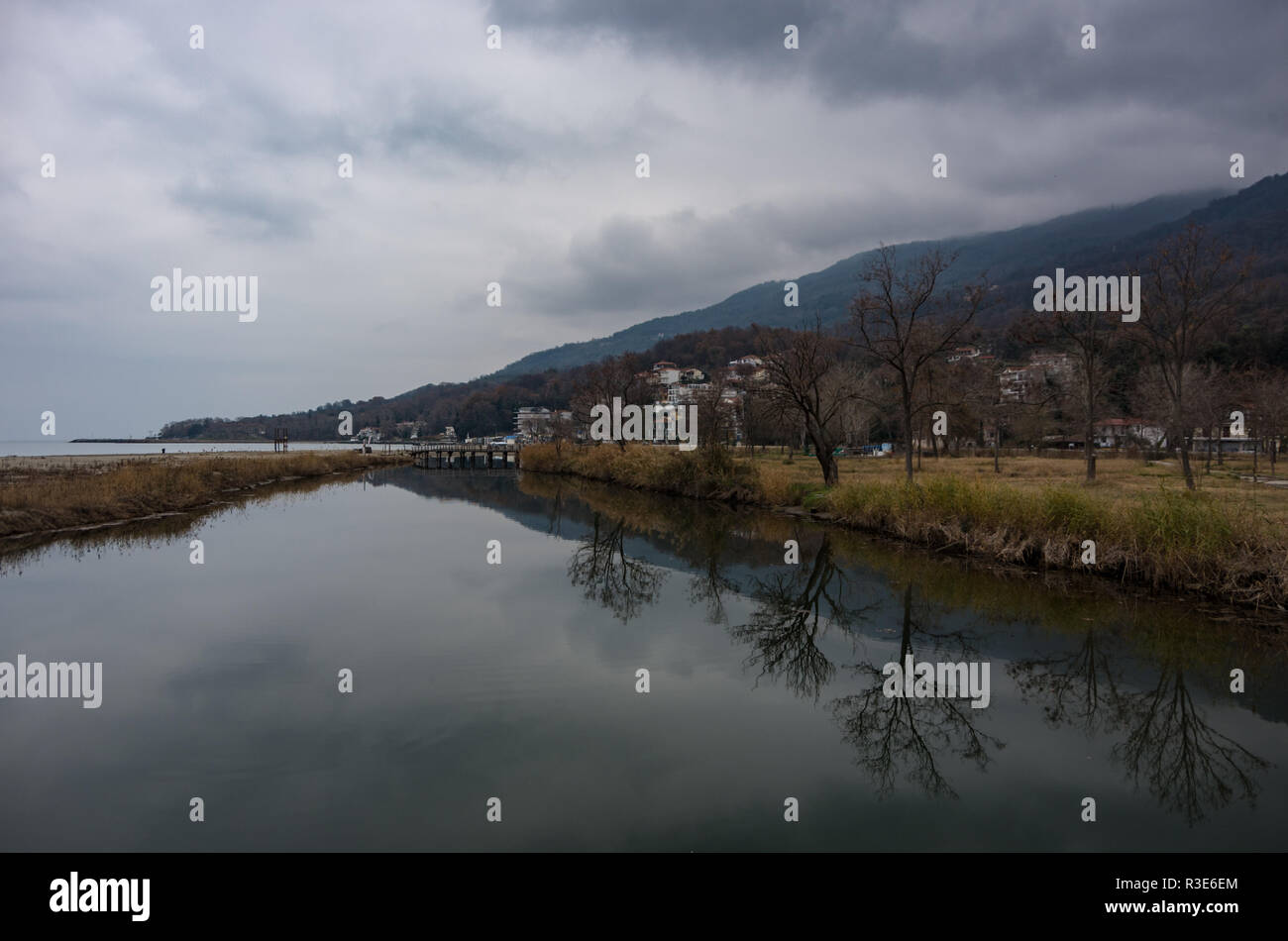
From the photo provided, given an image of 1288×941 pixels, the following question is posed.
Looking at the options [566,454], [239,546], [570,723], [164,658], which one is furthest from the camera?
[566,454]

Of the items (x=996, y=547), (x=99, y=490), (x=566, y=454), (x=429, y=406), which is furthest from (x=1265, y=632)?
(x=429, y=406)

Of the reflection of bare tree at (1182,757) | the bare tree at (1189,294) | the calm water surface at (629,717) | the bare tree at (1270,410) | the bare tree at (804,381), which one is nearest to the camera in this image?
the calm water surface at (629,717)

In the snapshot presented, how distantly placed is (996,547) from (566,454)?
126 feet

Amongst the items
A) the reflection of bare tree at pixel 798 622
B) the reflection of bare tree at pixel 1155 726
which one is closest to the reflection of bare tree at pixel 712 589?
the reflection of bare tree at pixel 798 622

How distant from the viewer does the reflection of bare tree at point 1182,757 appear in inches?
213

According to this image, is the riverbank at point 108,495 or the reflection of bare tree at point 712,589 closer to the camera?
the reflection of bare tree at point 712,589

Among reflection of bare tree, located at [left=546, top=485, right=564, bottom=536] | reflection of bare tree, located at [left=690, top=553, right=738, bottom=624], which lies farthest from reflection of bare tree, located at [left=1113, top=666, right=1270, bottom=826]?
reflection of bare tree, located at [left=546, top=485, right=564, bottom=536]

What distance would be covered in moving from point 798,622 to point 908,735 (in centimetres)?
407

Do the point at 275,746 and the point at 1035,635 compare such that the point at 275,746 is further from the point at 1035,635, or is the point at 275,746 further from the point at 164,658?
the point at 1035,635

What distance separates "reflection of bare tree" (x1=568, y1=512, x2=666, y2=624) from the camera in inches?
481

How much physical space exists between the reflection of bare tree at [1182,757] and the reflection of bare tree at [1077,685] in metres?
0.22

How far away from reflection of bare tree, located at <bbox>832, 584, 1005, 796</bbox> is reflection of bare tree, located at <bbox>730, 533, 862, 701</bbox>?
0.65 metres

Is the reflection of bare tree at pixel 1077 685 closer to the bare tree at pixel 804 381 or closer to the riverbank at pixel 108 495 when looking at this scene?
the bare tree at pixel 804 381
